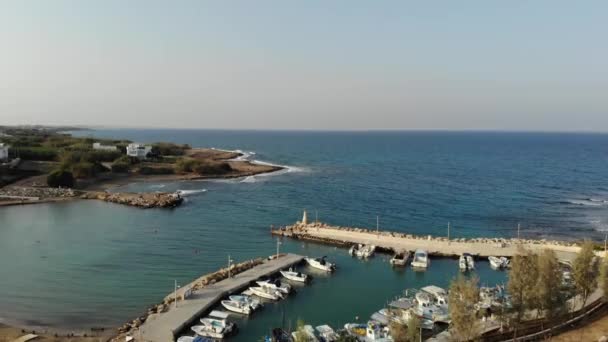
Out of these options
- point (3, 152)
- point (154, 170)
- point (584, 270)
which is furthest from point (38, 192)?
point (584, 270)

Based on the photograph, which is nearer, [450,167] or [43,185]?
[43,185]

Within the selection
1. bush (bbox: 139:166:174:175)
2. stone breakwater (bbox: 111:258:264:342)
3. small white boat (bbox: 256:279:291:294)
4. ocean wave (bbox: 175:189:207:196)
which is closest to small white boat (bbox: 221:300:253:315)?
stone breakwater (bbox: 111:258:264:342)

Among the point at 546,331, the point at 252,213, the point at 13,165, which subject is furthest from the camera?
the point at 13,165

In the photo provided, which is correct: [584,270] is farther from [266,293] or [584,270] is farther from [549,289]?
[266,293]

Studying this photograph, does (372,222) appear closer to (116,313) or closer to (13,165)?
(116,313)

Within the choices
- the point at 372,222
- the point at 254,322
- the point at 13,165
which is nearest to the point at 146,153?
the point at 13,165

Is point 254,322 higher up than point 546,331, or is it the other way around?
point 546,331
